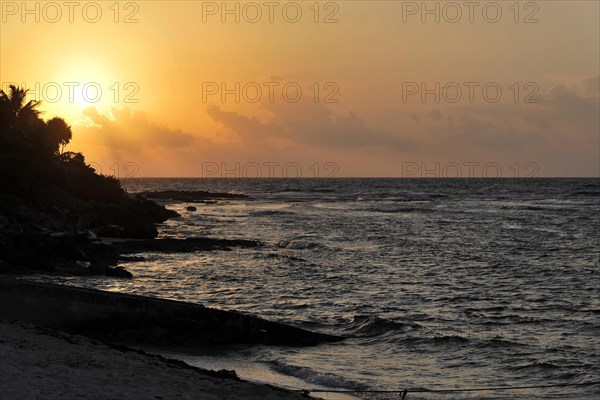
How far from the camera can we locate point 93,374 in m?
12.9

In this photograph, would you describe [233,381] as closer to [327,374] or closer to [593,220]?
[327,374]

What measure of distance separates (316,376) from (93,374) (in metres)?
5.60

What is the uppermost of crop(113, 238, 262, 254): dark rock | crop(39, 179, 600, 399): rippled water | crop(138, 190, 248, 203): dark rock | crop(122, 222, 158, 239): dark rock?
crop(138, 190, 248, 203): dark rock

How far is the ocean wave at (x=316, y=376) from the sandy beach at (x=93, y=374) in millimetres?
2540

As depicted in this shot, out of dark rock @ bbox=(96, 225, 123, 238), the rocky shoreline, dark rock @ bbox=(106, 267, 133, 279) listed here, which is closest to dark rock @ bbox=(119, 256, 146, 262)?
the rocky shoreline

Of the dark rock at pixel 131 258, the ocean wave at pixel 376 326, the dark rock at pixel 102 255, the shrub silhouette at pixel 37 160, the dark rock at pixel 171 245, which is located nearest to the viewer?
the ocean wave at pixel 376 326

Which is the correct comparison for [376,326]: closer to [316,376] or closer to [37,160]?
[316,376]

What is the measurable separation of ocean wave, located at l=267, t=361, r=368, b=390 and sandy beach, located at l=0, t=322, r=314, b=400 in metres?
2.54

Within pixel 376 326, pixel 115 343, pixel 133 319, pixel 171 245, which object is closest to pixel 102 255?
pixel 171 245

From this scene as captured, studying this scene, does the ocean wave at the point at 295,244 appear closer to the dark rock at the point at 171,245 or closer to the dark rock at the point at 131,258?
the dark rock at the point at 171,245

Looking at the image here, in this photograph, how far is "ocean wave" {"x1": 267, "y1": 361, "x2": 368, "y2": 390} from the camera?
52.5ft

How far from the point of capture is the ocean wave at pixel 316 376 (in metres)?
16.0

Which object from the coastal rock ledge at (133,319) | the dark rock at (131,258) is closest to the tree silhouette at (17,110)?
the dark rock at (131,258)

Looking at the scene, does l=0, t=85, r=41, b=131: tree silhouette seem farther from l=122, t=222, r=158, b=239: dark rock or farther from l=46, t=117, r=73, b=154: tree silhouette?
l=122, t=222, r=158, b=239: dark rock
